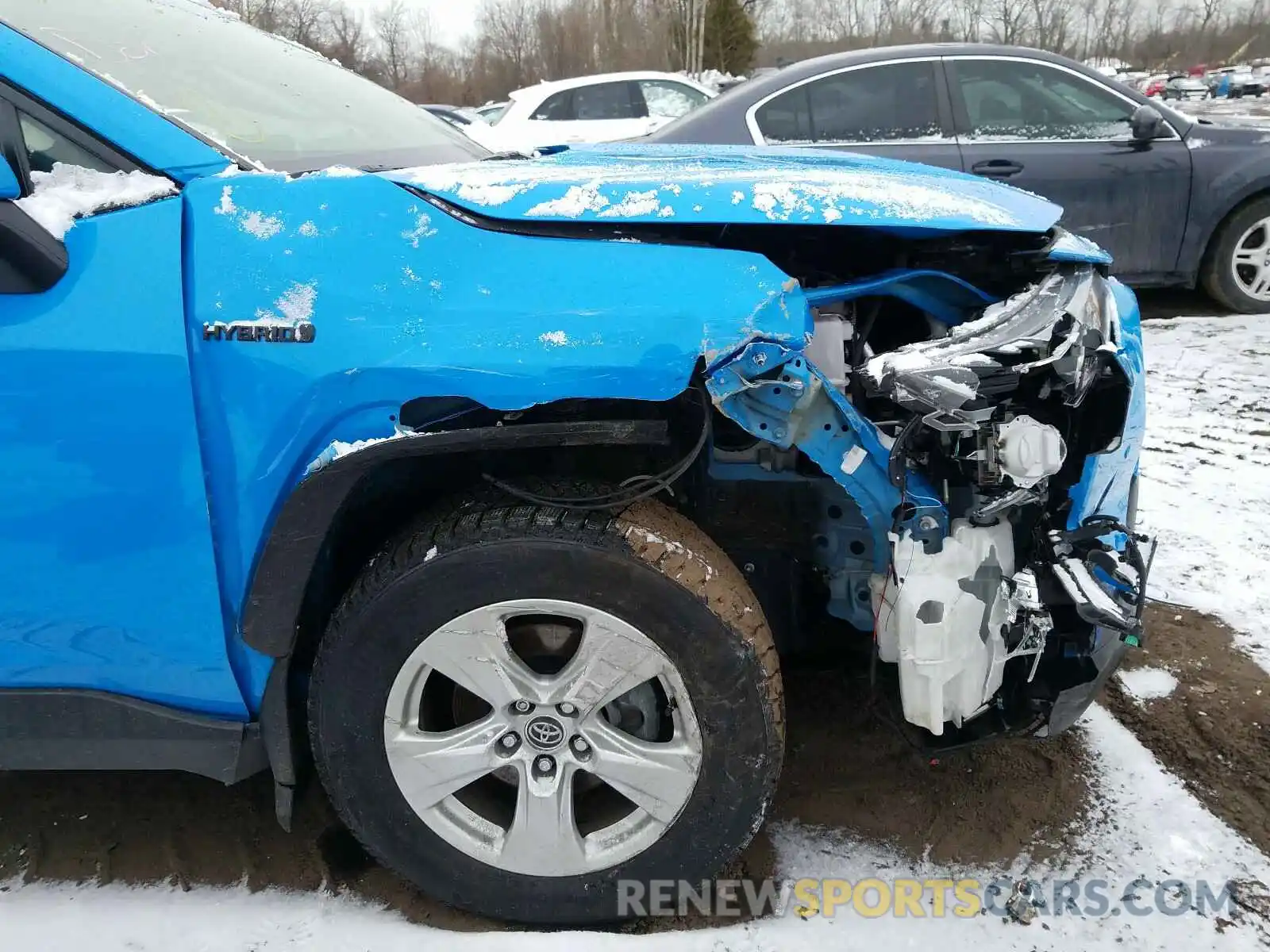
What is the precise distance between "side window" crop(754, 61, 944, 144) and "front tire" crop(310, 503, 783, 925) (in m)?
4.04

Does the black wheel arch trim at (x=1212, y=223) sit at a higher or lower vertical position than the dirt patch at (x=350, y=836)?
higher

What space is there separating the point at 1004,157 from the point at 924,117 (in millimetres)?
526

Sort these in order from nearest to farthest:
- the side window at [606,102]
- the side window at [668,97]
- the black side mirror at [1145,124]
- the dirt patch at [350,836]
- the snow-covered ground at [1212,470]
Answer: the dirt patch at [350,836], the snow-covered ground at [1212,470], the black side mirror at [1145,124], the side window at [606,102], the side window at [668,97]

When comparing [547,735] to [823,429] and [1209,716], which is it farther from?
[1209,716]

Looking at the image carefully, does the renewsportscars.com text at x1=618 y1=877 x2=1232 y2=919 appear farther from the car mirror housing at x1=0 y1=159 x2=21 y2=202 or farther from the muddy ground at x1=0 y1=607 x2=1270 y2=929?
the car mirror housing at x1=0 y1=159 x2=21 y2=202

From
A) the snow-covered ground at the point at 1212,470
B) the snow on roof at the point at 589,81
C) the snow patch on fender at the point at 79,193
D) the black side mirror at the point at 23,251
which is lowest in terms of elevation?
the snow-covered ground at the point at 1212,470

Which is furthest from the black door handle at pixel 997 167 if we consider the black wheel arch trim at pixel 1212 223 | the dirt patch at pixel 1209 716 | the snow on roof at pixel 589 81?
the snow on roof at pixel 589 81

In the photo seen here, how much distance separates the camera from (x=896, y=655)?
5.86 ft

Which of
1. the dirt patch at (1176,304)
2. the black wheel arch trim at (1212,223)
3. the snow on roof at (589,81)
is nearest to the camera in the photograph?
the black wheel arch trim at (1212,223)

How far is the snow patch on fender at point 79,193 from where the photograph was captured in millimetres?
1518

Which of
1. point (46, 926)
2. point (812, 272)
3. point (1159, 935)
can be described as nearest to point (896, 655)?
point (1159, 935)

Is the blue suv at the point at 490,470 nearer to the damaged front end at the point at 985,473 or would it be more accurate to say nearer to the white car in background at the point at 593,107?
the damaged front end at the point at 985,473

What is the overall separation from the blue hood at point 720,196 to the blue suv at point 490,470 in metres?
0.01

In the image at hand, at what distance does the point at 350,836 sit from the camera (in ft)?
6.86
